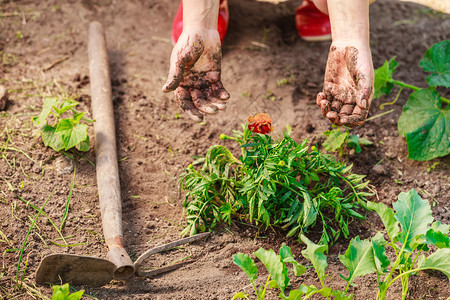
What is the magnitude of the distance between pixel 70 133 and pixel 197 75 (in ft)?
2.44

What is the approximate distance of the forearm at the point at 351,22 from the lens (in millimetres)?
2268

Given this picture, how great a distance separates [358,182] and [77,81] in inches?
75.5

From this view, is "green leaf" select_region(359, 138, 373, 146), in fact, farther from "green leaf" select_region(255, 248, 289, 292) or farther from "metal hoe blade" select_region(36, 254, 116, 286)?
"metal hoe blade" select_region(36, 254, 116, 286)

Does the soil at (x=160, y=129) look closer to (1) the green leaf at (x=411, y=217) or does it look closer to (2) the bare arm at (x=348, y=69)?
(1) the green leaf at (x=411, y=217)

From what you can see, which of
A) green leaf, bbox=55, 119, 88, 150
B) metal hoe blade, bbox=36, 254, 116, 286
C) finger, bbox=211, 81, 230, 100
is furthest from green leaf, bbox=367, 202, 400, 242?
green leaf, bbox=55, 119, 88, 150

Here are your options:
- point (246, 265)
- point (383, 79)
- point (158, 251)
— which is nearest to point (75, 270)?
point (158, 251)

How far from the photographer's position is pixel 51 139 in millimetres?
2492

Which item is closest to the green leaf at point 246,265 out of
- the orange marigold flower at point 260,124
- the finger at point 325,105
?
the orange marigold flower at point 260,124

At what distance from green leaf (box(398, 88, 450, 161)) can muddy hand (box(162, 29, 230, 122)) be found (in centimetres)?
107

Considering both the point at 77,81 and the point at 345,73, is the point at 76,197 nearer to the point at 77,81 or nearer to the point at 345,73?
the point at 77,81

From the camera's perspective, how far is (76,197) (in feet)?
7.80

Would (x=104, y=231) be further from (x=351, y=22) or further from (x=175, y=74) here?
(x=351, y=22)

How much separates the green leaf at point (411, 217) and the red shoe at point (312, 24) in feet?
5.91

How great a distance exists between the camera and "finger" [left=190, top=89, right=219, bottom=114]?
2.22 m
